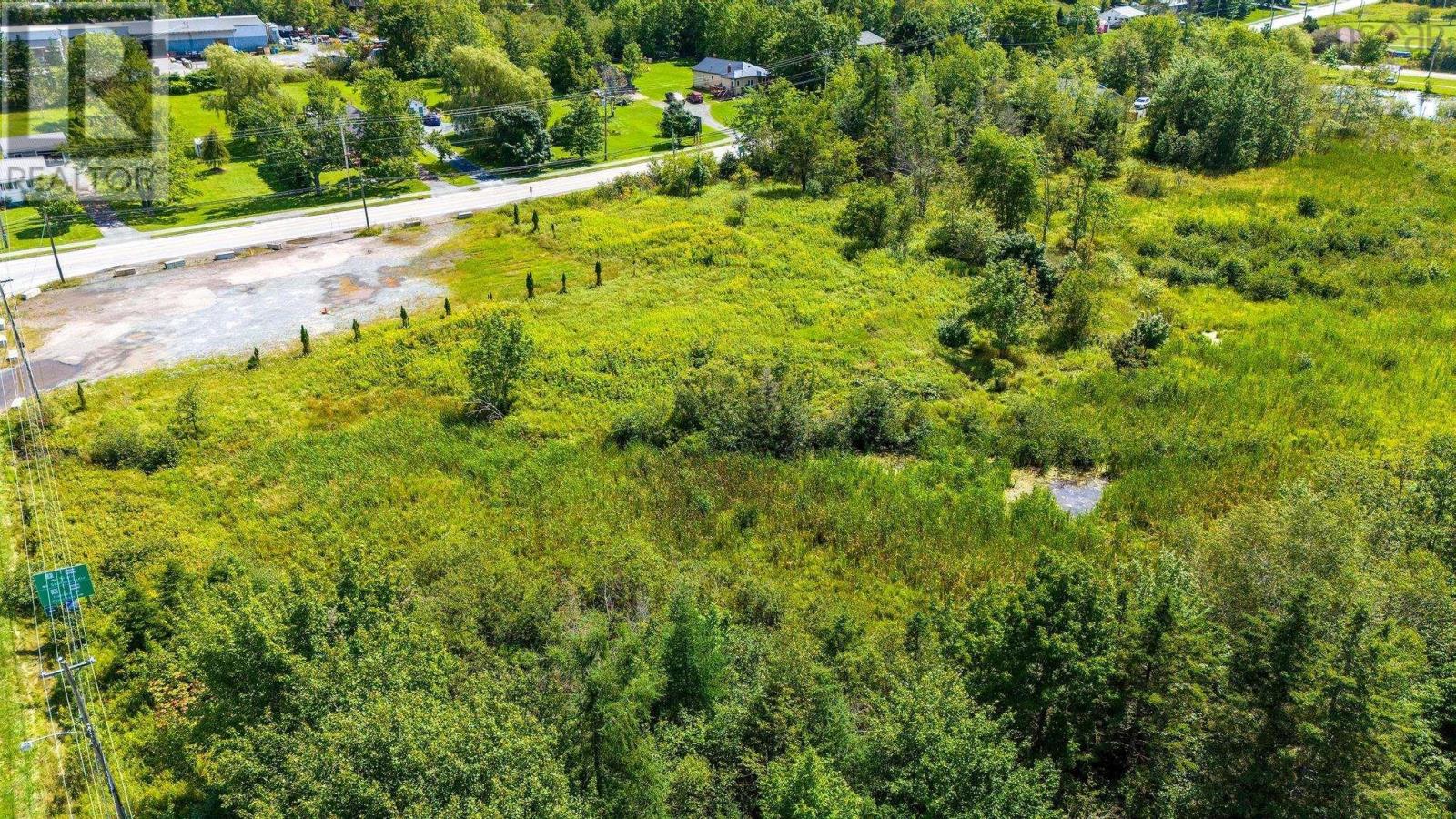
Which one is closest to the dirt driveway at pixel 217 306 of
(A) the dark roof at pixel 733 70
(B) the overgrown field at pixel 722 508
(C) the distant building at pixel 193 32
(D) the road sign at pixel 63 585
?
(B) the overgrown field at pixel 722 508

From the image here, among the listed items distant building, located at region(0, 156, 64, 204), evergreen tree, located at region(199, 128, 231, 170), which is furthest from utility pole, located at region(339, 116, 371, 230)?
distant building, located at region(0, 156, 64, 204)

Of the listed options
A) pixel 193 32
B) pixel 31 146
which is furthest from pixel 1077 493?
pixel 193 32

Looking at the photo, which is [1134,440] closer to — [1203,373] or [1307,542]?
[1203,373]

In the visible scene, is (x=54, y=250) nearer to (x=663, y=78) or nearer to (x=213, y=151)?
(x=213, y=151)

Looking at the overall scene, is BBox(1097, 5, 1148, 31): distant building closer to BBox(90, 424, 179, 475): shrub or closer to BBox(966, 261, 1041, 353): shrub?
BBox(966, 261, 1041, 353): shrub

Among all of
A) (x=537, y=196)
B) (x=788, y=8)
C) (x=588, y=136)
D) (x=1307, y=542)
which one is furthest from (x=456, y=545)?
(x=788, y=8)

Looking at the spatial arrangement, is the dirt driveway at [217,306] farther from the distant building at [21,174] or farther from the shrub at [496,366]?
the distant building at [21,174]
